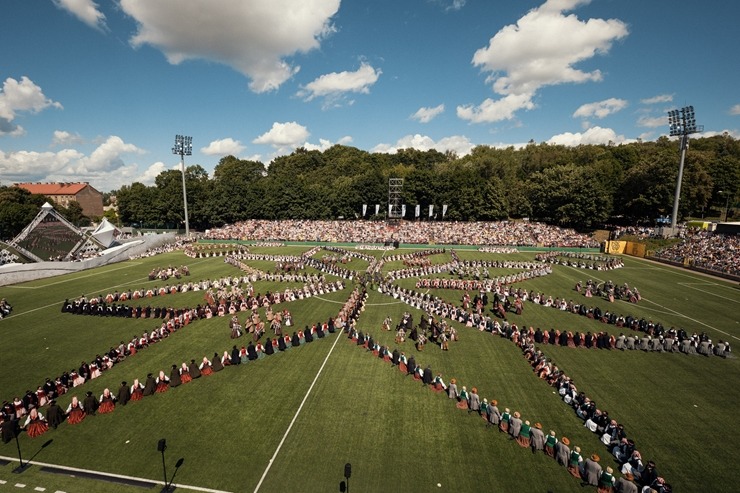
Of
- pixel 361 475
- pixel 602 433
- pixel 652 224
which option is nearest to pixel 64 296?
pixel 361 475

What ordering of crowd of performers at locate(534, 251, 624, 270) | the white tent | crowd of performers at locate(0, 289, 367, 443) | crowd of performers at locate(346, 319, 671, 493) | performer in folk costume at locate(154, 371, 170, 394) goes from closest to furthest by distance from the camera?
1. crowd of performers at locate(346, 319, 671, 493)
2. crowd of performers at locate(0, 289, 367, 443)
3. performer in folk costume at locate(154, 371, 170, 394)
4. crowd of performers at locate(534, 251, 624, 270)
5. the white tent

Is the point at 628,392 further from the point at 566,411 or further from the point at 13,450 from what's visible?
the point at 13,450

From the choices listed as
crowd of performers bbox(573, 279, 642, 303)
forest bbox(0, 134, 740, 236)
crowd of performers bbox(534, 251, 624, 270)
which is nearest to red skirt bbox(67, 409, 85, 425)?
crowd of performers bbox(573, 279, 642, 303)

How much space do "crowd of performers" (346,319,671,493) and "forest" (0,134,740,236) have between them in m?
60.0

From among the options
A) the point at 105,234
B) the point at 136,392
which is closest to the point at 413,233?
the point at 105,234

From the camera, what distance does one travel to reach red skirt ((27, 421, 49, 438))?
12.0 metres

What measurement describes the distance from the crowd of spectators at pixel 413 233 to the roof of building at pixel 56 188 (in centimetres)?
8404

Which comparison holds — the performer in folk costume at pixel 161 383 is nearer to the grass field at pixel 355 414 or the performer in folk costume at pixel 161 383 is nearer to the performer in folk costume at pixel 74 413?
the grass field at pixel 355 414

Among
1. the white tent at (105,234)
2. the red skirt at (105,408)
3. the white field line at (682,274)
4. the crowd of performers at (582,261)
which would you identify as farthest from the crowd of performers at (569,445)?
the white tent at (105,234)

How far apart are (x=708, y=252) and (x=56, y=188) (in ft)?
537

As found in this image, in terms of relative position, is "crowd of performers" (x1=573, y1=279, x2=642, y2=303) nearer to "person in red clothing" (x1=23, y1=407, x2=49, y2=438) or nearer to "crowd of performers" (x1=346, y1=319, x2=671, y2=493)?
"crowd of performers" (x1=346, y1=319, x2=671, y2=493)

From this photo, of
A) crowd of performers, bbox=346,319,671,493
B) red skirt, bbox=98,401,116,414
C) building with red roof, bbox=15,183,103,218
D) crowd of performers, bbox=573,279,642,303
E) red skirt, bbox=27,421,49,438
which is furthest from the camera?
building with red roof, bbox=15,183,103,218

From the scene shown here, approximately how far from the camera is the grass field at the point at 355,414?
405 inches

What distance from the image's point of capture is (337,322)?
21.4m
